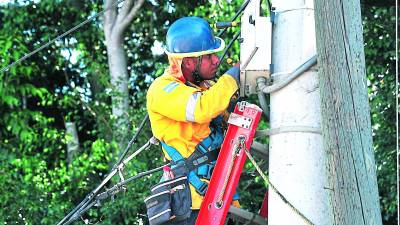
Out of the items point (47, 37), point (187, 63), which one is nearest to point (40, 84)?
point (47, 37)

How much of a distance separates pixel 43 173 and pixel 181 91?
5.49 m

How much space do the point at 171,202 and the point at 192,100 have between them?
1.77 ft

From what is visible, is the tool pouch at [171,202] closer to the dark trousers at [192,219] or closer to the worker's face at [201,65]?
the dark trousers at [192,219]

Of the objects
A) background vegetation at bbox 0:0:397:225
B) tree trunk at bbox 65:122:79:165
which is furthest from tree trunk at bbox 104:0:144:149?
tree trunk at bbox 65:122:79:165

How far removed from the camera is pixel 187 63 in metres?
4.78

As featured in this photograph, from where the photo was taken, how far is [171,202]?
4.67 m

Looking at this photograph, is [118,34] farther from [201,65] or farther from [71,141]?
[201,65]

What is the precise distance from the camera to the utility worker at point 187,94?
14.9ft

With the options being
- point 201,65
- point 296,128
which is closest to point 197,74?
point 201,65

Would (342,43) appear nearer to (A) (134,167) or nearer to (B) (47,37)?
(A) (134,167)

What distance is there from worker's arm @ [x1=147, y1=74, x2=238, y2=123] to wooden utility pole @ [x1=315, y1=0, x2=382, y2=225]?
0.73 m

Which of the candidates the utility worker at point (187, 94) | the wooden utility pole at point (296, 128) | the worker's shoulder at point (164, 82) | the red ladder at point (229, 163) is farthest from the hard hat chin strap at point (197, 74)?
the wooden utility pole at point (296, 128)

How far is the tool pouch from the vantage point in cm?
465

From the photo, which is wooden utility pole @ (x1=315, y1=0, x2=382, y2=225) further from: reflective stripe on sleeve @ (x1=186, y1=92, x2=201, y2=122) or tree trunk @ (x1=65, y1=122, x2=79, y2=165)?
tree trunk @ (x1=65, y1=122, x2=79, y2=165)
